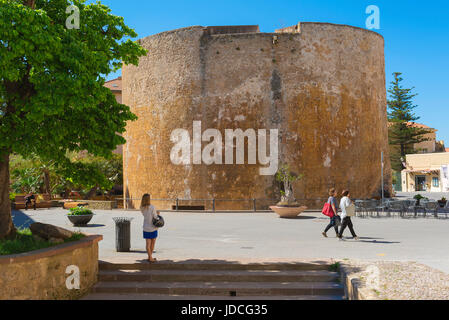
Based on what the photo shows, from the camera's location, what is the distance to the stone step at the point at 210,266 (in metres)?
8.48

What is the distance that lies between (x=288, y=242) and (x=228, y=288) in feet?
13.9

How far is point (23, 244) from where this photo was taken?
24.3 ft

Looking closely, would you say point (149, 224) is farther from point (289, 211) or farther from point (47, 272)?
point (289, 211)

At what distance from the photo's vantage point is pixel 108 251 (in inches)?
414

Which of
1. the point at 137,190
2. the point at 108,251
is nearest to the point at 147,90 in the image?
the point at 137,190

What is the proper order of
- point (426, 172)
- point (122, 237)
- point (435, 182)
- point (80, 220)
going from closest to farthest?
point (122, 237)
point (80, 220)
point (435, 182)
point (426, 172)

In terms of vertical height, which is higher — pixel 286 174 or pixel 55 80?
pixel 55 80

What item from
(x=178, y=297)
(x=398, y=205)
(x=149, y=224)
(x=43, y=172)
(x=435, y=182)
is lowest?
(x=178, y=297)

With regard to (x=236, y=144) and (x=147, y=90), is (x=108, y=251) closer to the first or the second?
(x=236, y=144)

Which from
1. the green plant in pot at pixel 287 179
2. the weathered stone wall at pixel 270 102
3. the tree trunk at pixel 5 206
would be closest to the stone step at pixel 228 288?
the tree trunk at pixel 5 206

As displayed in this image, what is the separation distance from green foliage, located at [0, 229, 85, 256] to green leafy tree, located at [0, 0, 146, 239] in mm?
336

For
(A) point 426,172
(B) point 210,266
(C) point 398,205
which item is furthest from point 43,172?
(A) point 426,172

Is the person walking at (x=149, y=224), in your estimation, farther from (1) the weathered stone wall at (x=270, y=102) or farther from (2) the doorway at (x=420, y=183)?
(2) the doorway at (x=420, y=183)

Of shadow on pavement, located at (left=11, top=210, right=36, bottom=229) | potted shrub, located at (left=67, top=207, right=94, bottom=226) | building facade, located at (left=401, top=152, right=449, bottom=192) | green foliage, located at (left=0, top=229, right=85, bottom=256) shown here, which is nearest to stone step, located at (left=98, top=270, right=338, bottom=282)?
green foliage, located at (left=0, top=229, right=85, bottom=256)
